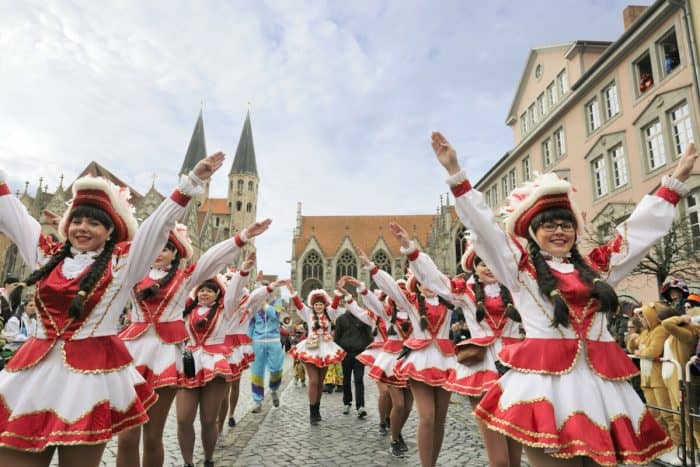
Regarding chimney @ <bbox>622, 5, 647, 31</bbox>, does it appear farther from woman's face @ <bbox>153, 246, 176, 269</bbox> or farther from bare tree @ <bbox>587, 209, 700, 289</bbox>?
woman's face @ <bbox>153, 246, 176, 269</bbox>

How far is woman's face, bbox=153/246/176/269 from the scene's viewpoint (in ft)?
14.9

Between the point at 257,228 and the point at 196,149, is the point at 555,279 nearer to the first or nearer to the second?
the point at 257,228

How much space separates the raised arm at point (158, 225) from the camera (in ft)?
9.46

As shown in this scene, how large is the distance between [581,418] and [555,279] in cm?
76

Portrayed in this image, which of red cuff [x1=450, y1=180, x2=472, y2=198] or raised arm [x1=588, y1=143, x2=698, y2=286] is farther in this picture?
raised arm [x1=588, y1=143, x2=698, y2=286]

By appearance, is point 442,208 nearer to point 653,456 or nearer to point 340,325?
point 340,325

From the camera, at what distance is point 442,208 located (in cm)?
5056

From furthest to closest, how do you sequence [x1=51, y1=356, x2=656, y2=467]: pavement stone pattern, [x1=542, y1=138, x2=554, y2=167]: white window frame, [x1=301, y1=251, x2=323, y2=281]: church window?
[x1=301, y1=251, x2=323, y2=281]: church window, [x1=542, y1=138, x2=554, y2=167]: white window frame, [x1=51, y1=356, x2=656, y2=467]: pavement stone pattern

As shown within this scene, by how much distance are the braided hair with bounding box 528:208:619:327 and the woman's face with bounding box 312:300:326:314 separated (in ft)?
24.7

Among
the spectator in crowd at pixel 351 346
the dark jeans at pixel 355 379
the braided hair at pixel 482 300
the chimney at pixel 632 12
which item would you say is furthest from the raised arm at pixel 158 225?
the chimney at pixel 632 12

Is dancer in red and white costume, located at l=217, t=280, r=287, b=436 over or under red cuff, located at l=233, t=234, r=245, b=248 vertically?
under

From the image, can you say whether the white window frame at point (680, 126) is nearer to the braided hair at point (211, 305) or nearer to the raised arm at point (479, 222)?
the raised arm at point (479, 222)

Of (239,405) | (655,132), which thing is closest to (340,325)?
(239,405)

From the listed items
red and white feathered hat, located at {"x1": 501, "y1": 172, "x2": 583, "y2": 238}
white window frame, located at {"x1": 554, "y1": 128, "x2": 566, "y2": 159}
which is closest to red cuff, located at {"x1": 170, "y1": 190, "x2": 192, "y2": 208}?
red and white feathered hat, located at {"x1": 501, "y1": 172, "x2": 583, "y2": 238}
